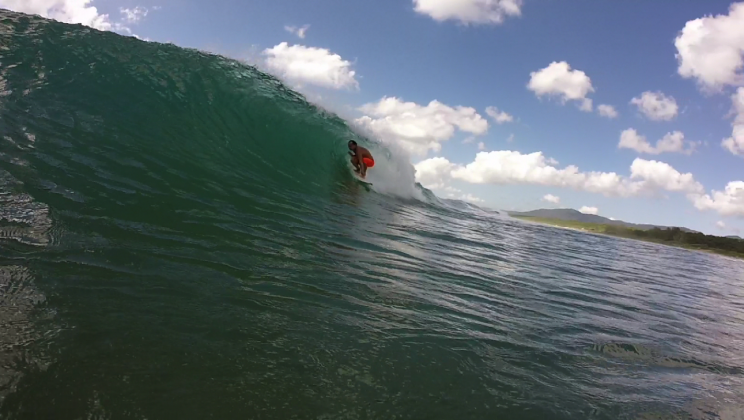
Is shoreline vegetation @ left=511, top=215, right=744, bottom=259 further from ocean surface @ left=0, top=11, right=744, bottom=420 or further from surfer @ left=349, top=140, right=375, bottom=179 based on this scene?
ocean surface @ left=0, top=11, right=744, bottom=420

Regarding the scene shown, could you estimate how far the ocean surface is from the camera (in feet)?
7.22

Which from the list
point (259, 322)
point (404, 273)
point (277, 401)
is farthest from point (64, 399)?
point (404, 273)

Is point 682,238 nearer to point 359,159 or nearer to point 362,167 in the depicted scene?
point 362,167

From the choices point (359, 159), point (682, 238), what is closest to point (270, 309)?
point (359, 159)

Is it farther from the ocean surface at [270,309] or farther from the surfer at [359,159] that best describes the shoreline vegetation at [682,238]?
the ocean surface at [270,309]

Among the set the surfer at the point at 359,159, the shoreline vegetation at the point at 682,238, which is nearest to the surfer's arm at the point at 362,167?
the surfer at the point at 359,159

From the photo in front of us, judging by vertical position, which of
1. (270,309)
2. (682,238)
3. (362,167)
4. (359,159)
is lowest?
(270,309)

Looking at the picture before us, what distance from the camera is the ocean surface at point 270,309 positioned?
2.20 meters

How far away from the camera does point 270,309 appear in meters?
3.24

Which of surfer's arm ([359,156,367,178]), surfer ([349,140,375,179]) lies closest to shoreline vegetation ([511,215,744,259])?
surfer ([349,140,375,179])

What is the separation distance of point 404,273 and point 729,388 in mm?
3187

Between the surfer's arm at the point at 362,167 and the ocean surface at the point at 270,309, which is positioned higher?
the surfer's arm at the point at 362,167

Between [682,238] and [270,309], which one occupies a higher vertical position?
[682,238]

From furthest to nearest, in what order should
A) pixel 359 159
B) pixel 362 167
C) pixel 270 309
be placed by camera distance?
pixel 362 167 → pixel 359 159 → pixel 270 309
